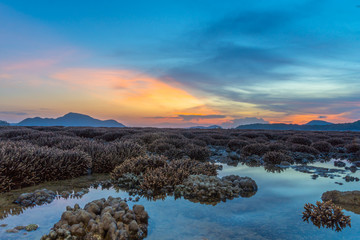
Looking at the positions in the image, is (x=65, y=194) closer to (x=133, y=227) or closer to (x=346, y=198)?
(x=133, y=227)

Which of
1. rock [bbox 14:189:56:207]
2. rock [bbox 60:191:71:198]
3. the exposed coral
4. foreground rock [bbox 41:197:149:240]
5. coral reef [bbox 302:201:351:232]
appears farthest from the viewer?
the exposed coral

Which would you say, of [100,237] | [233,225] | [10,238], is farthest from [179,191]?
[10,238]

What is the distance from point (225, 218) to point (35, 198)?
3.56 m

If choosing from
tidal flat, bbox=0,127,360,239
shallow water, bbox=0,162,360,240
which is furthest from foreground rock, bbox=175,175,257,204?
shallow water, bbox=0,162,360,240

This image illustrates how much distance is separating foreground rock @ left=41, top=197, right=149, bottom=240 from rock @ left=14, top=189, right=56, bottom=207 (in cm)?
138

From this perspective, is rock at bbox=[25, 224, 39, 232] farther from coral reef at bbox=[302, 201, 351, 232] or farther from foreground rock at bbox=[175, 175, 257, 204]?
coral reef at bbox=[302, 201, 351, 232]

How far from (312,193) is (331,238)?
237 cm

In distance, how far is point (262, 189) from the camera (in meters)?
5.55

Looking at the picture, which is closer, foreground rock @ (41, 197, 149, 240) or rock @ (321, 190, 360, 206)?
foreground rock @ (41, 197, 149, 240)

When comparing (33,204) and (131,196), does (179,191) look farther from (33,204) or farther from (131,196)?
(33,204)

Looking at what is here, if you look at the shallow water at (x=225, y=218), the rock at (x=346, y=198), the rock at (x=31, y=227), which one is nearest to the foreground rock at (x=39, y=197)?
the shallow water at (x=225, y=218)

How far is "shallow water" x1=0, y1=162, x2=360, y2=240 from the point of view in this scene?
3.15 metres

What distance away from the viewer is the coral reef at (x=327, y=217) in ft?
11.4

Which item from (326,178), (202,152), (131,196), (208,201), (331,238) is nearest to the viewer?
(331,238)
